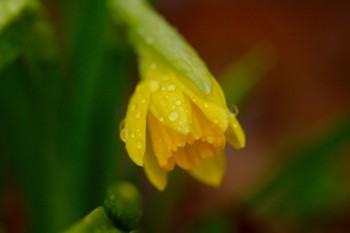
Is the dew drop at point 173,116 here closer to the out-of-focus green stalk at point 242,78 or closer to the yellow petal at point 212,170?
the yellow petal at point 212,170

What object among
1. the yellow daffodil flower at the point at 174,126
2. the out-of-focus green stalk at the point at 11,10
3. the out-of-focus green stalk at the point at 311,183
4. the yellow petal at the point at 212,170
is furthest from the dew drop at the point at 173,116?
the out-of-focus green stalk at the point at 311,183

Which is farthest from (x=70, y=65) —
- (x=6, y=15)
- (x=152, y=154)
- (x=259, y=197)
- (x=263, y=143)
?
(x=263, y=143)

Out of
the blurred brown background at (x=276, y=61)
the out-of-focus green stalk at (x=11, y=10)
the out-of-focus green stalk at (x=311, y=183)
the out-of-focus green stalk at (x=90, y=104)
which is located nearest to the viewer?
the out-of-focus green stalk at (x=11, y=10)

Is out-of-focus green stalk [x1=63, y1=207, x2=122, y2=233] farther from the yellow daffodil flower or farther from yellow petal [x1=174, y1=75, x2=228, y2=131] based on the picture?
yellow petal [x1=174, y1=75, x2=228, y2=131]

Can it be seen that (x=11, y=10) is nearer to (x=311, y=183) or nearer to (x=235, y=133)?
(x=235, y=133)

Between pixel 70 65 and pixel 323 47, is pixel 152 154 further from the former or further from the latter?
pixel 323 47

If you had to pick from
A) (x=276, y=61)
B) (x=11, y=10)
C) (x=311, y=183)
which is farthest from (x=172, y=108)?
(x=276, y=61)

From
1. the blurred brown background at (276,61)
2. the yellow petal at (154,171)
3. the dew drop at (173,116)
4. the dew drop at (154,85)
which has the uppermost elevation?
the dew drop at (173,116)
